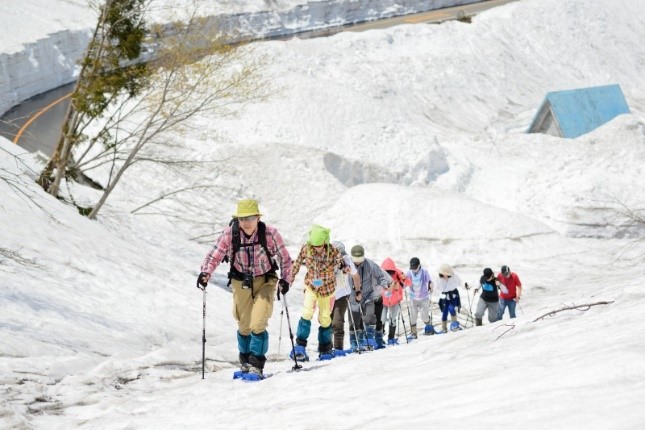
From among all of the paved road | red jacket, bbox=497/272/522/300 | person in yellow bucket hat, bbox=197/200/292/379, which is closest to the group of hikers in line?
person in yellow bucket hat, bbox=197/200/292/379

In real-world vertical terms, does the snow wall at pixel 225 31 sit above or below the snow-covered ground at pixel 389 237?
above

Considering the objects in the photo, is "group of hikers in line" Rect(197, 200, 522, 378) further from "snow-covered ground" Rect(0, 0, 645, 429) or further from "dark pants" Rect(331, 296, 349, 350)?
"snow-covered ground" Rect(0, 0, 645, 429)

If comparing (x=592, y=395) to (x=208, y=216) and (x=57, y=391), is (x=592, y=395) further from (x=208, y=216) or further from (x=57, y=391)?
(x=208, y=216)

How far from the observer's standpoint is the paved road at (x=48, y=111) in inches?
1180

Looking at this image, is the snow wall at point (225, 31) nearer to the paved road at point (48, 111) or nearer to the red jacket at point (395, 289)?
the paved road at point (48, 111)

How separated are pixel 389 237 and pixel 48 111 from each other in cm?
1816

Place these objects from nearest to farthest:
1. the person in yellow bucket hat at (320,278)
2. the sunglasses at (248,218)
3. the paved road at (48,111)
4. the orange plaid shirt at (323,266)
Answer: the sunglasses at (248,218) < the person in yellow bucket hat at (320,278) < the orange plaid shirt at (323,266) < the paved road at (48,111)

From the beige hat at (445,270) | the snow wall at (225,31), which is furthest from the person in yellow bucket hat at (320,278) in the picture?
the snow wall at (225,31)

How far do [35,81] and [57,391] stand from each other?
112ft

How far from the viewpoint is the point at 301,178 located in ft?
96.4

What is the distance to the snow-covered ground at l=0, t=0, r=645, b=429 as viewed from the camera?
585 cm

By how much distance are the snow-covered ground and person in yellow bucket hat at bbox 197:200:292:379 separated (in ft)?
1.59

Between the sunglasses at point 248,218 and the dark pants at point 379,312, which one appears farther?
the dark pants at point 379,312

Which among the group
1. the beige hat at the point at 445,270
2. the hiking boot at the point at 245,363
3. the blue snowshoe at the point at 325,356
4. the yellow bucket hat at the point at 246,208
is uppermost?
the beige hat at the point at 445,270
